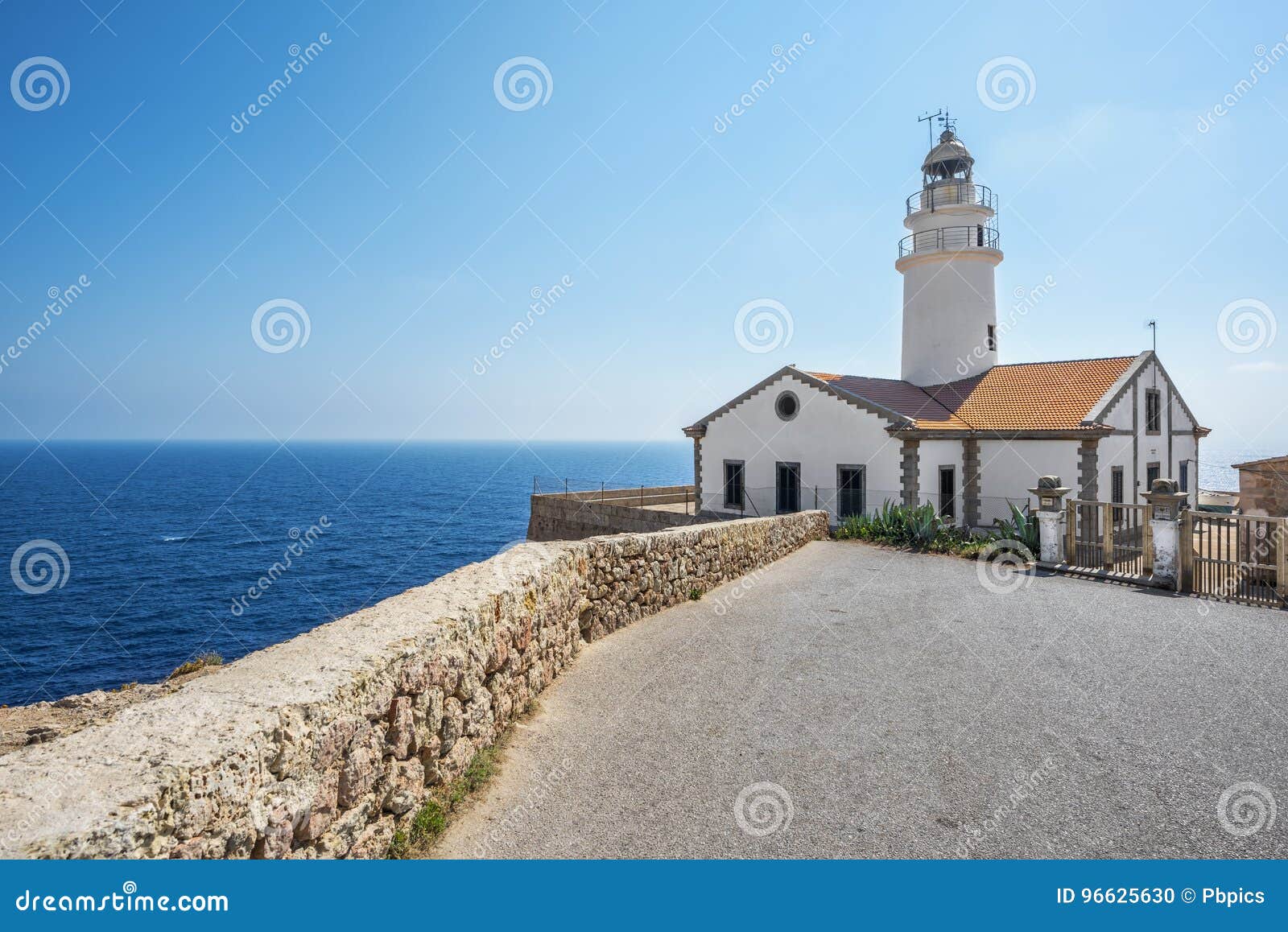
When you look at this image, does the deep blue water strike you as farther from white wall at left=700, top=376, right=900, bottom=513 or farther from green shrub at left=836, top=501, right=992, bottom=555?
green shrub at left=836, top=501, right=992, bottom=555

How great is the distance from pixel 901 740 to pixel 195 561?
→ 1479 inches

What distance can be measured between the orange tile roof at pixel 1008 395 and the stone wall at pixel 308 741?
16.8m

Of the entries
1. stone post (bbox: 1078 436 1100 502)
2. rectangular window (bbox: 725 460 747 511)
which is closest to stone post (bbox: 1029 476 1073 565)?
stone post (bbox: 1078 436 1100 502)

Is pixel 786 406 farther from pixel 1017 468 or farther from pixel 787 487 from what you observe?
pixel 1017 468

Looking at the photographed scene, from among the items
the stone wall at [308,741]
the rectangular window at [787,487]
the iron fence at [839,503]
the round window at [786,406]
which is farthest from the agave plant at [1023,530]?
the stone wall at [308,741]

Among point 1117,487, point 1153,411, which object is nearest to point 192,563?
point 1117,487

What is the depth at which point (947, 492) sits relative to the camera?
20641 millimetres

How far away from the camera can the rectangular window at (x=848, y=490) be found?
21.2 metres

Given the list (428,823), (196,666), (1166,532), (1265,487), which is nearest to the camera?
(428,823)

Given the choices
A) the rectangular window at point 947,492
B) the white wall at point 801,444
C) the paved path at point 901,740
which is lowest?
the paved path at point 901,740

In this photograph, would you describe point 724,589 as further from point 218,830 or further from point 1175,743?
point 218,830

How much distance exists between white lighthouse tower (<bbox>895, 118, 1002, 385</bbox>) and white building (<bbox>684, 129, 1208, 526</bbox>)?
4 centimetres

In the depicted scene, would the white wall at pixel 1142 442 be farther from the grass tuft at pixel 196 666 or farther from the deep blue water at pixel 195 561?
the deep blue water at pixel 195 561

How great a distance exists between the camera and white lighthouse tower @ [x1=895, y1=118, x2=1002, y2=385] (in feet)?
79.8
